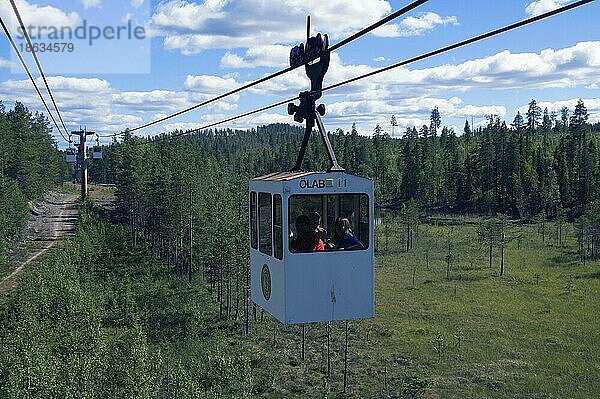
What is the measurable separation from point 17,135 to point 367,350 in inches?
1548

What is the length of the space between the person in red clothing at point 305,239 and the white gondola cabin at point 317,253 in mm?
25

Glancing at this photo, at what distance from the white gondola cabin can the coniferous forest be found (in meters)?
13.7

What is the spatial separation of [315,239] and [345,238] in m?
0.40

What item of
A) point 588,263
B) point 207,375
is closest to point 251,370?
point 207,375

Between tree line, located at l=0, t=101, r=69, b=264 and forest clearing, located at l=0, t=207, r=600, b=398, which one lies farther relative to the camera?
Result: tree line, located at l=0, t=101, r=69, b=264

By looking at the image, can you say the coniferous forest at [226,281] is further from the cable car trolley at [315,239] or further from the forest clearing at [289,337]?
the cable car trolley at [315,239]

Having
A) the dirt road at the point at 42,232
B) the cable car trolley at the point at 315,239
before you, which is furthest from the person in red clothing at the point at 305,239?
the dirt road at the point at 42,232

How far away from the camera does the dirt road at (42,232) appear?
4316 centimetres

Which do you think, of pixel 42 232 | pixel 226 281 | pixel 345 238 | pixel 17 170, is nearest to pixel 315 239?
pixel 345 238

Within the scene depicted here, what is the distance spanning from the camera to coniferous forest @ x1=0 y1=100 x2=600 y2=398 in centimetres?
2591

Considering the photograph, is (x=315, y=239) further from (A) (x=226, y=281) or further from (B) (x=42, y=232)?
(B) (x=42, y=232)

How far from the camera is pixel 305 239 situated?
8.08 metres

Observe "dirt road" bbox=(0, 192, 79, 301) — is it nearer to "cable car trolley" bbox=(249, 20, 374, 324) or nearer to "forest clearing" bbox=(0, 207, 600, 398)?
"forest clearing" bbox=(0, 207, 600, 398)

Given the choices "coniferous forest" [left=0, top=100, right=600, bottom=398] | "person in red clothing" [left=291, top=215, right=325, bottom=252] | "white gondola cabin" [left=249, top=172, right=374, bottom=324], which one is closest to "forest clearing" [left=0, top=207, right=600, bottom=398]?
"coniferous forest" [left=0, top=100, right=600, bottom=398]
